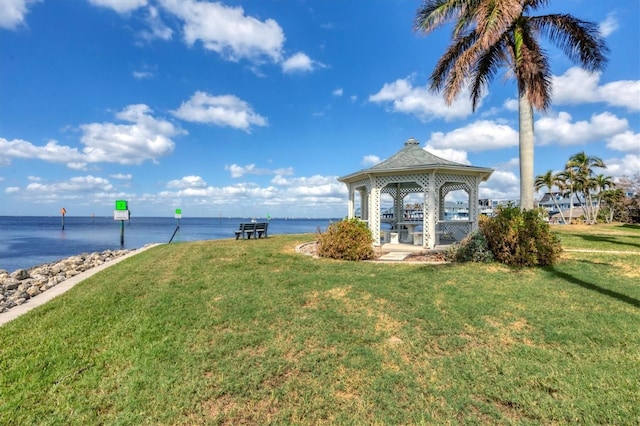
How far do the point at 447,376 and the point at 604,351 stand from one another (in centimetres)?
192

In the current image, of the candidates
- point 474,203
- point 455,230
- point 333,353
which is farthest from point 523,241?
point 455,230

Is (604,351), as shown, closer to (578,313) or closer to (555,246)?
(578,313)

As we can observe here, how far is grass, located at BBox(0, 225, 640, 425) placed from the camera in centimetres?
298

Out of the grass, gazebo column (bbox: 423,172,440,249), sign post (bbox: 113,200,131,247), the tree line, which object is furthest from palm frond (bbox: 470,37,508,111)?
the tree line

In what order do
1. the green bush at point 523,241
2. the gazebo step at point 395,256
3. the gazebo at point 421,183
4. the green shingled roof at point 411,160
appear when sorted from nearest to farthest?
the green bush at point 523,241 → the gazebo step at point 395,256 → the gazebo at point 421,183 → the green shingled roof at point 411,160

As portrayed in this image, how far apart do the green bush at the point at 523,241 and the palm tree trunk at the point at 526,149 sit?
Answer: 1.66 metres

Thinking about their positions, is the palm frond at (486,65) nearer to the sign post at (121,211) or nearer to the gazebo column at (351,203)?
the gazebo column at (351,203)

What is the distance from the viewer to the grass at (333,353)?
2.98 m

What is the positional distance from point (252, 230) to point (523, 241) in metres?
12.0

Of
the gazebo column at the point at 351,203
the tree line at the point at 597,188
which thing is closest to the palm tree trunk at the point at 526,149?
the gazebo column at the point at 351,203

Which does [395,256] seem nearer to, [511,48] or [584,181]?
[511,48]

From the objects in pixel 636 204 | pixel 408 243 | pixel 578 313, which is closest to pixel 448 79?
pixel 408 243

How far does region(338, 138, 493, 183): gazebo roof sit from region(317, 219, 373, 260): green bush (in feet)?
9.46

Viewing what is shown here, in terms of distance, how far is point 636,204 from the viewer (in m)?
33.9
